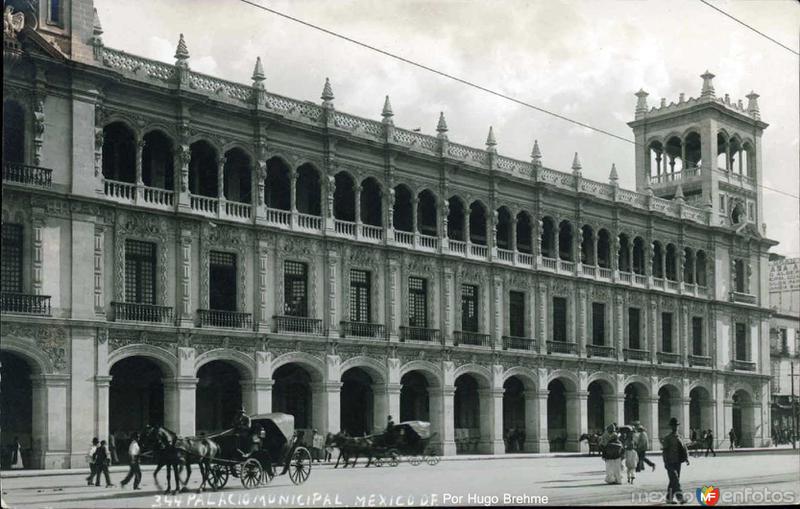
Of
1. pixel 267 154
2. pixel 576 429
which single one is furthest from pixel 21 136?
pixel 576 429

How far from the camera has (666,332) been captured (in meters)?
53.7

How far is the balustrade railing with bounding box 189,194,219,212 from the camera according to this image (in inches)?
1337

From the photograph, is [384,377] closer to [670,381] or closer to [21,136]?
[21,136]

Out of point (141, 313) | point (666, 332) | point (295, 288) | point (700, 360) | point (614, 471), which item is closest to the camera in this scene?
point (614, 471)

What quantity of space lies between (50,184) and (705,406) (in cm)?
3720

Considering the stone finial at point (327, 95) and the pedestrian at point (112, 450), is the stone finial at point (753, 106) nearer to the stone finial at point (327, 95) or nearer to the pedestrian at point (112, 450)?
the stone finial at point (327, 95)

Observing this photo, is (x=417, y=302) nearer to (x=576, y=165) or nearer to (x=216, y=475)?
(x=576, y=165)

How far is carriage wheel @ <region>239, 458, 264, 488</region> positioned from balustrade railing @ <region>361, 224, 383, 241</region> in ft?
57.4

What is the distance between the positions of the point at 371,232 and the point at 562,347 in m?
12.1

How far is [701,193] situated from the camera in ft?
188

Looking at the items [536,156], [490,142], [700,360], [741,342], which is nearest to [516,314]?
[536,156]

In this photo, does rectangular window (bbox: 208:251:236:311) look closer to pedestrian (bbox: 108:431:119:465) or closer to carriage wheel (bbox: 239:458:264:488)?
pedestrian (bbox: 108:431:119:465)

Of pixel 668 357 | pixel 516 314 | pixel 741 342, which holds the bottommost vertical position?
pixel 668 357

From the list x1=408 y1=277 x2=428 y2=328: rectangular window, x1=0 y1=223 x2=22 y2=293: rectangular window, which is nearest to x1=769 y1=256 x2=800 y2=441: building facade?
x1=408 y1=277 x2=428 y2=328: rectangular window
